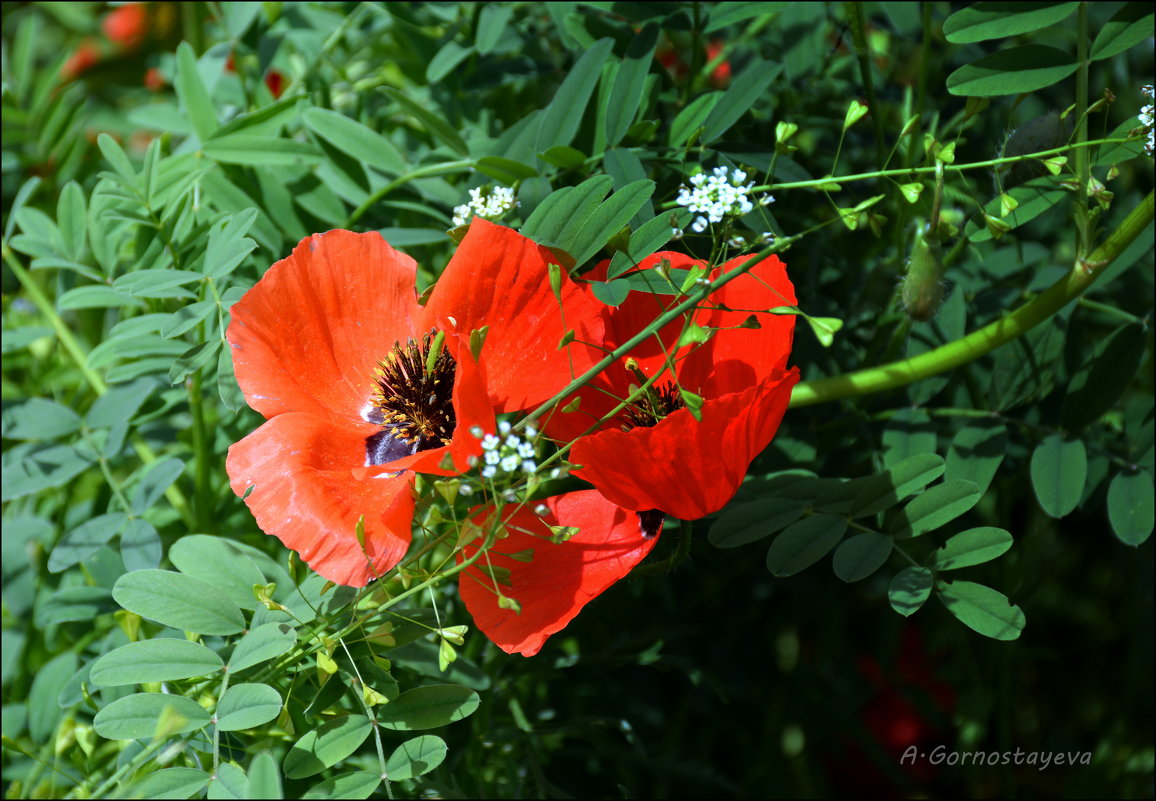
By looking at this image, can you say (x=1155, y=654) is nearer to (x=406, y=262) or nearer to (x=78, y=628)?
(x=406, y=262)

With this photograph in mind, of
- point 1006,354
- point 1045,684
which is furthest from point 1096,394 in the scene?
point 1045,684

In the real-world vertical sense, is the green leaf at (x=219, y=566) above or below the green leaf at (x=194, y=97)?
below

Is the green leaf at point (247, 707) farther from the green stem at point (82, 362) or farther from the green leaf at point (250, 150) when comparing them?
the green leaf at point (250, 150)

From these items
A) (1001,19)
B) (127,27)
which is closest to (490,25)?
(1001,19)

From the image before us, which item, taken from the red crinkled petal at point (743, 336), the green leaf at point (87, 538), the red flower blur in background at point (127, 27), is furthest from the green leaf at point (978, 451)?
the red flower blur in background at point (127, 27)

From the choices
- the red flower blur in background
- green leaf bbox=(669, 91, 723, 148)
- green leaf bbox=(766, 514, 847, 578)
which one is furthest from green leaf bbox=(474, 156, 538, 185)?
the red flower blur in background

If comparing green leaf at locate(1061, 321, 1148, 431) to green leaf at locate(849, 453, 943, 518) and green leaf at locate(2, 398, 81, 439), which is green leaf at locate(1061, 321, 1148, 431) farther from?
green leaf at locate(2, 398, 81, 439)

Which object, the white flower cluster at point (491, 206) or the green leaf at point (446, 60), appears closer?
the white flower cluster at point (491, 206)

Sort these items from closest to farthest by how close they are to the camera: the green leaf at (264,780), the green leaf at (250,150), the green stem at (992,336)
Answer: the green leaf at (264,780)
the green stem at (992,336)
the green leaf at (250,150)
